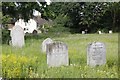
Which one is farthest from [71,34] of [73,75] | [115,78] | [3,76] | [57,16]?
[3,76]

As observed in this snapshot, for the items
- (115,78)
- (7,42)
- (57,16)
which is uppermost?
(57,16)

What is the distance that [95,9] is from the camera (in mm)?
2332

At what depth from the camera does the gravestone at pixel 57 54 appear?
261 centimetres

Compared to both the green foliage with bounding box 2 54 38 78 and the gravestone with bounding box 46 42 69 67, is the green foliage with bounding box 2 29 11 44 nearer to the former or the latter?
the green foliage with bounding box 2 54 38 78

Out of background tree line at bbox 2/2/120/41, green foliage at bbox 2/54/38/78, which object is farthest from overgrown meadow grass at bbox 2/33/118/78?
background tree line at bbox 2/2/120/41

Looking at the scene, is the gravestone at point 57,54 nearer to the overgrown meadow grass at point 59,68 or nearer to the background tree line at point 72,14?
the overgrown meadow grass at point 59,68

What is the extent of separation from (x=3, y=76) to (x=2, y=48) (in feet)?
0.85

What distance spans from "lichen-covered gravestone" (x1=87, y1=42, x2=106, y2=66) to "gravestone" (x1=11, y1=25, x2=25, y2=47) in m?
0.65

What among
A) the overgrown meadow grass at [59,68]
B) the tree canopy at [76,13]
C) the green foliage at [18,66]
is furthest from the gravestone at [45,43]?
the tree canopy at [76,13]

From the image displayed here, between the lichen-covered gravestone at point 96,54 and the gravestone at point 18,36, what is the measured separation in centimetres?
65

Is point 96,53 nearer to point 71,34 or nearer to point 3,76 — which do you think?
point 71,34

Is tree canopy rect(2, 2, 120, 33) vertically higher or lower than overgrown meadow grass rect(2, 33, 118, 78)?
higher

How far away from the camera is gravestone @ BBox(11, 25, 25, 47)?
2583mm

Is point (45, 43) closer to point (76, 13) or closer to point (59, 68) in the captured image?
point (59, 68)
